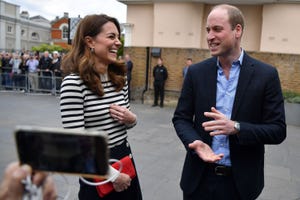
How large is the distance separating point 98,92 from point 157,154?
412 cm

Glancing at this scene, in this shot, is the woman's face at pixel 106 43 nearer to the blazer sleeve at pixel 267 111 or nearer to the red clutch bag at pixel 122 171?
the red clutch bag at pixel 122 171

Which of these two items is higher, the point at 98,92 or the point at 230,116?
the point at 98,92

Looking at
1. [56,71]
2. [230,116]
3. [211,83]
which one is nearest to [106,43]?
[211,83]

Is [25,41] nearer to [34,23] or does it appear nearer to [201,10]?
[34,23]

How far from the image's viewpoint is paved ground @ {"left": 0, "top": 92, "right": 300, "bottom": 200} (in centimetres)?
453

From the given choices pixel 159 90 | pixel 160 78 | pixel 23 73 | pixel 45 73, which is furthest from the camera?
pixel 23 73

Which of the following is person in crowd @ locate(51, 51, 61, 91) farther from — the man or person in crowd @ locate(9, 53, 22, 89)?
the man

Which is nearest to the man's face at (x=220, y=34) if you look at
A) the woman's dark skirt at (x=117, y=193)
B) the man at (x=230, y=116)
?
the man at (x=230, y=116)

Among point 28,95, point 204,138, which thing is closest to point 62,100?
point 204,138

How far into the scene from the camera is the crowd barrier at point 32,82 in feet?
47.4

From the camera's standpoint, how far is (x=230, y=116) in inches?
88.4

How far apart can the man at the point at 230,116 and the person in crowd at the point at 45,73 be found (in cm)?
1292

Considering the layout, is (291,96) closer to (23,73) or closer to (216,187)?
(216,187)

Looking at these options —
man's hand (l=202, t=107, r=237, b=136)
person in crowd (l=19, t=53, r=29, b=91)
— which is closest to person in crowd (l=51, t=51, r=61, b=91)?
person in crowd (l=19, t=53, r=29, b=91)
